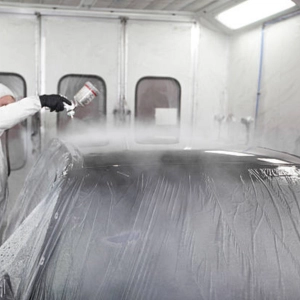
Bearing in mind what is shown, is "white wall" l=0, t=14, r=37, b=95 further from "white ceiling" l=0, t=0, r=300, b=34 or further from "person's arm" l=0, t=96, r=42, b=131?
"person's arm" l=0, t=96, r=42, b=131

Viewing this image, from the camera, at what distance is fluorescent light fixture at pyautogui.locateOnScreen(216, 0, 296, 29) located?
4064mm

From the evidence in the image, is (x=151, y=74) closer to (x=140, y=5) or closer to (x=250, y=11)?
(x=140, y=5)

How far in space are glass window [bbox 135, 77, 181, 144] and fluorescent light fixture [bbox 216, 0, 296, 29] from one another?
88cm

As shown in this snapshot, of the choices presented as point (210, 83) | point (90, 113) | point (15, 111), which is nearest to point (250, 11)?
point (210, 83)

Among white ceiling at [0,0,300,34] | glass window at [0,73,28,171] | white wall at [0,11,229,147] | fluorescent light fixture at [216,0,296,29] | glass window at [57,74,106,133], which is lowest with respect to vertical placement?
glass window at [0,73,28,171]

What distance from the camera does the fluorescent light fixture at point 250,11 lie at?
4064mm

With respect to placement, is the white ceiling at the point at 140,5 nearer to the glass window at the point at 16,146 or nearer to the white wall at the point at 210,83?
the white wall at the point at 210,83

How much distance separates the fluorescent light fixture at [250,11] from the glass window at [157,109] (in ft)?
2.88

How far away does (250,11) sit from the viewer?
4480 millimetres

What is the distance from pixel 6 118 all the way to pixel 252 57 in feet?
8.68

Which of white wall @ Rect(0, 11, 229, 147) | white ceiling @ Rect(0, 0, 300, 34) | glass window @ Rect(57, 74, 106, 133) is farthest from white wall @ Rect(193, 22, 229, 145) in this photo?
glass window @ Rect(57, 74, 106, 133)

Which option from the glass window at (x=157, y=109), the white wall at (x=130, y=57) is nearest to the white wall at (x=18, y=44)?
the white wall at (x=130, y=57)

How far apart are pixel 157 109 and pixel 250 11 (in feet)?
4.84

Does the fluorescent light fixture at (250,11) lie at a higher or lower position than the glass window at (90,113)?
higher
